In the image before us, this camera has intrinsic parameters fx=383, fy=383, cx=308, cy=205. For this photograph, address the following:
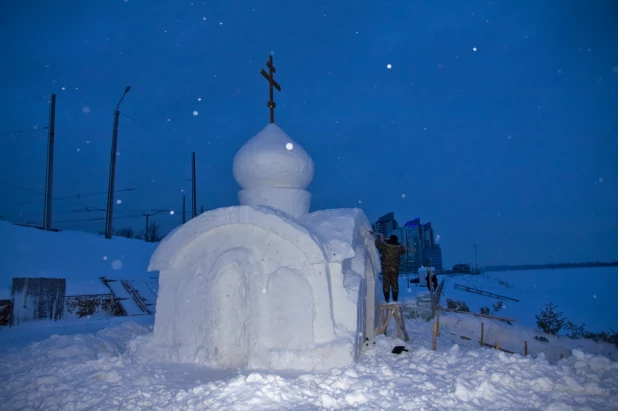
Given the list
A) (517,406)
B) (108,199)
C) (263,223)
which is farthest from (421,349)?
(108,199)

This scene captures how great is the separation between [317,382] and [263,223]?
272cm

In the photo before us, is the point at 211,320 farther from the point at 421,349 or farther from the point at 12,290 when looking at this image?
the point at 12,290

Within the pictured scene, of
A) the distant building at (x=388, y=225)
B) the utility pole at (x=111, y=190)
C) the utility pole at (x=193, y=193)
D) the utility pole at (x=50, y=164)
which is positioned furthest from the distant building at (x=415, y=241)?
the utility pole at (x=50, y=164)

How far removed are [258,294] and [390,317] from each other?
295 cm

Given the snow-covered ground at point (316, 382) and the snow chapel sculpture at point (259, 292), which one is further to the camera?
the snow chapel sculpture at point (259, 292)

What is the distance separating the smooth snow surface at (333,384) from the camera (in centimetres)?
460

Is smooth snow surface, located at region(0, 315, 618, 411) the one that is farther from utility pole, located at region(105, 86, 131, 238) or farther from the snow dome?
utility pole, located at region(105, 86, 131, 238)

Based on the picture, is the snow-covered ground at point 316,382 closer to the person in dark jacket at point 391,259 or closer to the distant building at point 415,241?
the person in dark jacket at point 391,259

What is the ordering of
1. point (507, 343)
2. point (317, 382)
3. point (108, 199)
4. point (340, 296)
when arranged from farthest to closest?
point (108, 199) < point (507, 343) < point (340, 296) < point (317, 382)

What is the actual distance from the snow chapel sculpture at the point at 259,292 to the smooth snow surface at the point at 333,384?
15.4 inches

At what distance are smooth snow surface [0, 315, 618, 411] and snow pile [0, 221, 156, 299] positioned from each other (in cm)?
697

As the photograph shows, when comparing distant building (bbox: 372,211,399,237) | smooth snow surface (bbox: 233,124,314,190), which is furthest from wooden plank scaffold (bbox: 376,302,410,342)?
distant building (bbox: 372,211,399,237)

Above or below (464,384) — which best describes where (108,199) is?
above

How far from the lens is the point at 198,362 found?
6.61 metres
